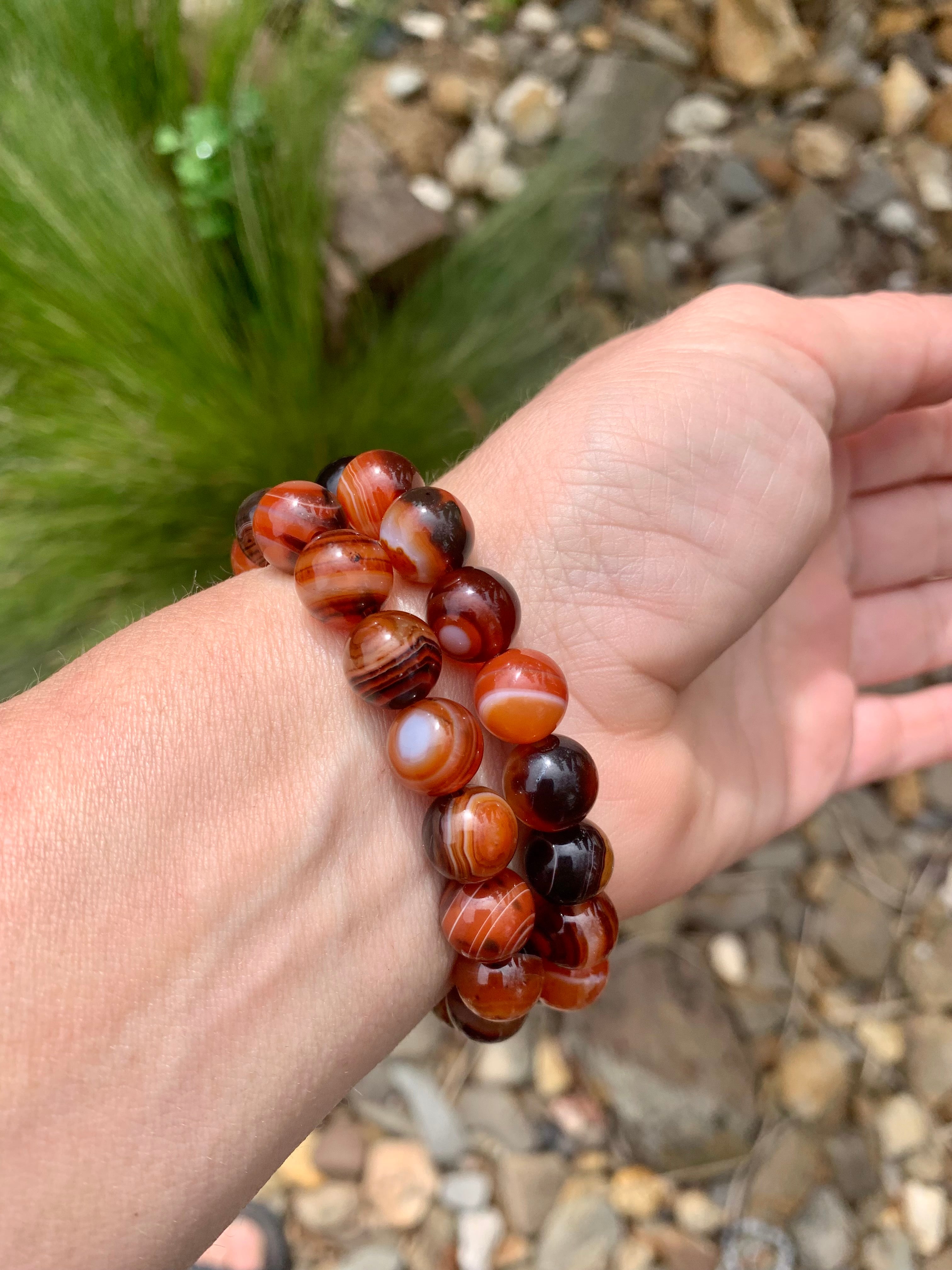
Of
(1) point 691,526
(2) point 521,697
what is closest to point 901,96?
(1) point 691,526

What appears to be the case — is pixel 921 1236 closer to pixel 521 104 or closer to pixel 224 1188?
pixel 224 1188

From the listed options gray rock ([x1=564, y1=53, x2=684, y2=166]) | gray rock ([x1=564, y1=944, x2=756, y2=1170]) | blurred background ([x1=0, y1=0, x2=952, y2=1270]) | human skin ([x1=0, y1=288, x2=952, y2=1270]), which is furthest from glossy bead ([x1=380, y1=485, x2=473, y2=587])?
gray rock ([x1=564, y1=53, x2=684, y2=166])

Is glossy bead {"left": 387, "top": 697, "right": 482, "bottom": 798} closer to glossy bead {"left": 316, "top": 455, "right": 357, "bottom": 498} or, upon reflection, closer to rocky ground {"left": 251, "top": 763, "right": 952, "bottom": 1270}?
glossy bead {"left": 316, "top": 455, "right": 357, "bottom": 498}

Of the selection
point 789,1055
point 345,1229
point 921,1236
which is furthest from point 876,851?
point 345,1229

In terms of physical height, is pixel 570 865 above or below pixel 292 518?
below

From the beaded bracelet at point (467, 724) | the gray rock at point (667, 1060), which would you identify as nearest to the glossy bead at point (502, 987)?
the beaded bracelet at point (467, 724)

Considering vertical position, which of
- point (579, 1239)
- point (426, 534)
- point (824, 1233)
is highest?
point (426, 534)

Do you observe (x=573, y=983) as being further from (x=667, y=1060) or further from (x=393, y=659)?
(x=667, y=1060)
